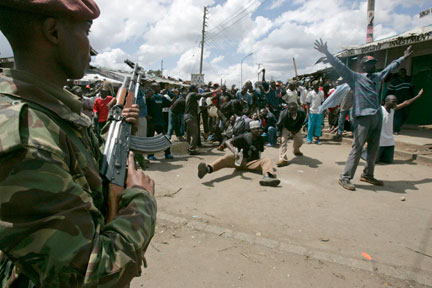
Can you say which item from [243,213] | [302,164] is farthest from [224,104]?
[243,213]

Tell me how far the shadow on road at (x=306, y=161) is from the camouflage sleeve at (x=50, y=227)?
6.05 m

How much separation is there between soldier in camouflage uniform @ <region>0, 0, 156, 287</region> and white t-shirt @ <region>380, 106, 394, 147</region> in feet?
21.5

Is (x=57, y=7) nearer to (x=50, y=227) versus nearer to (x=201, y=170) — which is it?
(x=50, y=227)

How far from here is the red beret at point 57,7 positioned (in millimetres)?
760

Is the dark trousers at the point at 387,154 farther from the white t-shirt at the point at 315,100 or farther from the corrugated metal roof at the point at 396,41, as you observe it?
the corrugated metal roof at the point at 396,41

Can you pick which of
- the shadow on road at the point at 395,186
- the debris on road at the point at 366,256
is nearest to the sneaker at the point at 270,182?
the shadow on road at the point at 395,186

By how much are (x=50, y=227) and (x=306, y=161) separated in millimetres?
6591

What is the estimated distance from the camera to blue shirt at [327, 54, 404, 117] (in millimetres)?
4422

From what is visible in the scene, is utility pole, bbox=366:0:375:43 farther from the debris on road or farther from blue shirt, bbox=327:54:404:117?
the debris on road

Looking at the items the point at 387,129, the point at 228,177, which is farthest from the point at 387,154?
the point at 228,177

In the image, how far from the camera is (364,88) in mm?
4488

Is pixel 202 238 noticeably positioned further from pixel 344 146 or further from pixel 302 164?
pixel 344 146

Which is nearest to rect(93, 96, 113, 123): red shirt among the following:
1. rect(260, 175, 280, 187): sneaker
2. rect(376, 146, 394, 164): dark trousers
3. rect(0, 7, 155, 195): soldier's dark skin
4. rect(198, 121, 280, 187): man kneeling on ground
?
rect(198, 121, 280, 187): man kneeling on ground

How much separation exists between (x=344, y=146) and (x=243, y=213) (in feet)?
20.0
